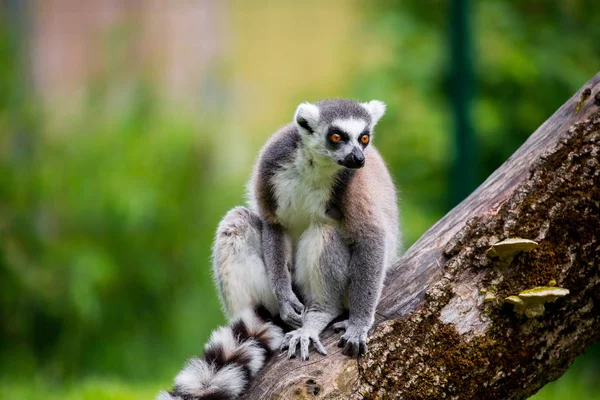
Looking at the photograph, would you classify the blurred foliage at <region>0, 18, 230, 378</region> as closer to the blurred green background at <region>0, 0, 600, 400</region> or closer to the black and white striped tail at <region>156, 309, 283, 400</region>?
the blurred green background at <region>0, 0, 600, 400</region>

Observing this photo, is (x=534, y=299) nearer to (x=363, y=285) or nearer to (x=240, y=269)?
(x=363, y=285)

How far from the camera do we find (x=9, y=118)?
257 inches

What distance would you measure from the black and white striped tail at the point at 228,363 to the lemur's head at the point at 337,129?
85cm

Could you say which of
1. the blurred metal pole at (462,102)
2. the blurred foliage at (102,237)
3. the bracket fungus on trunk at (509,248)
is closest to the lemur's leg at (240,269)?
the bracket fungus on trunk at (509,248)

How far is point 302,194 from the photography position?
→ 334 centimetres

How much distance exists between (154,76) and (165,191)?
126 centimetres

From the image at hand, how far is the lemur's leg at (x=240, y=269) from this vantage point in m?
3.46

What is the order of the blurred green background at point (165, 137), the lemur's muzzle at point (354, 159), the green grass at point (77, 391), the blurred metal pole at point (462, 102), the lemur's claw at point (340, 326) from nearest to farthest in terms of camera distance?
the lemur's claw at point (340, 326)
the lemur's muzzle at point (354, 159)
the green grass at point (77, 391)
the blurred metal pole at point (462, 102)
the blurred green background at point (165, 137)

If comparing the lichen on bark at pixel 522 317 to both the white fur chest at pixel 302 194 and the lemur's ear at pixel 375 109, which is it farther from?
the lemur's ear at pixel 375 109

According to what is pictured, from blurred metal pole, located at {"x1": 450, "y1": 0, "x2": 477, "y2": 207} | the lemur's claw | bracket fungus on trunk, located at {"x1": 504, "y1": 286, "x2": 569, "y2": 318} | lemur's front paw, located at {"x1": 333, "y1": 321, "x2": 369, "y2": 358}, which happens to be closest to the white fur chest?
the lemur's claw

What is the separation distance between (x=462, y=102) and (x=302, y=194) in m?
2.51

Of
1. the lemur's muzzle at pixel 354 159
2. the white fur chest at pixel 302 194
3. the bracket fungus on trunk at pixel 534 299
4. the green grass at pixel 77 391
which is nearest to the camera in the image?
the bracket fungus on trunk at pixel 534 299

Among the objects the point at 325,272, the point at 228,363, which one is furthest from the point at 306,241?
the point at 228,363

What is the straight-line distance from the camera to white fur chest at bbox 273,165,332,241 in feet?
10.9
